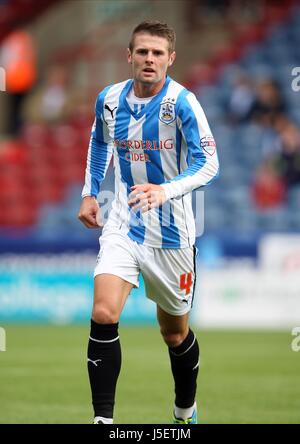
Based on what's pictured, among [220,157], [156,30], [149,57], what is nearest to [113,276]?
[149,57]

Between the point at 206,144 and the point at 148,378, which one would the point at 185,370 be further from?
the point at 148,378

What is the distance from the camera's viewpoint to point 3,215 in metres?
18.2

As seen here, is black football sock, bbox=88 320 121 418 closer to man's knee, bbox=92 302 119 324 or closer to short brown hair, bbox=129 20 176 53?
man's knee, bbox=92 302 119 324

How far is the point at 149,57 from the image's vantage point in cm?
616

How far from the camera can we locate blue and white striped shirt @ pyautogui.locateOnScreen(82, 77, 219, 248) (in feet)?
20.2

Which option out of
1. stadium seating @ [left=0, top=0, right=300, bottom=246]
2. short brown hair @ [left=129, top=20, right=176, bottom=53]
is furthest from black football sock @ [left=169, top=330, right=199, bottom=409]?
stadium seating @ [left=0, top=0, right=300, bottom=246]

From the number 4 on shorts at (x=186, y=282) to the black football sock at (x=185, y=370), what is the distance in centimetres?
41

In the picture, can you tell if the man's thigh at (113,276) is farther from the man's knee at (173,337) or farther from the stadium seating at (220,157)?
the stadium seating at (220,157)

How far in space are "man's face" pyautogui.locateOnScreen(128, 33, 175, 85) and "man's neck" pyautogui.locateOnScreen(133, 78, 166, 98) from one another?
A: 0.08 metres

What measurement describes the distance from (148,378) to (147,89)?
3810mm

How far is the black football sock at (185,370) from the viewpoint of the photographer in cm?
671

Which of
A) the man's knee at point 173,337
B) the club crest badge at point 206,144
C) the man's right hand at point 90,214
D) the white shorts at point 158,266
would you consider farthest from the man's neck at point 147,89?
the man's knee at point 173,337
